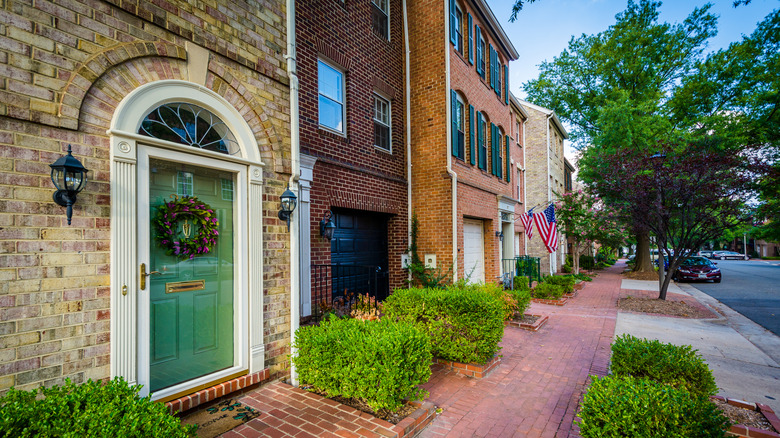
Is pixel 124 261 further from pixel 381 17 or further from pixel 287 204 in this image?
pixel 381 17

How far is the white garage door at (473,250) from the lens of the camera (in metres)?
10.5

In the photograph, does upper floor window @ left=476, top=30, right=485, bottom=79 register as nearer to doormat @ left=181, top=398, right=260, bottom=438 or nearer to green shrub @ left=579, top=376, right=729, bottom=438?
green shrub @ left=579, top=376, right=729, bottom=438

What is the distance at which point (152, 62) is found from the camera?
3.54 meters

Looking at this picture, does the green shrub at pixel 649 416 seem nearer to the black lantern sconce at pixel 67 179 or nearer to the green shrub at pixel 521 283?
the black lantern sconce at pixel 67 179

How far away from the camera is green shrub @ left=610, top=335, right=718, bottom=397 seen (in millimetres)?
3637

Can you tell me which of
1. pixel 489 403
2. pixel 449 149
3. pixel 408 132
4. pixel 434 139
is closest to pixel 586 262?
pixel 449 149

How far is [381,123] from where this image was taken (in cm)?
Result: 866

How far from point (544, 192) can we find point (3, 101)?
21.4m

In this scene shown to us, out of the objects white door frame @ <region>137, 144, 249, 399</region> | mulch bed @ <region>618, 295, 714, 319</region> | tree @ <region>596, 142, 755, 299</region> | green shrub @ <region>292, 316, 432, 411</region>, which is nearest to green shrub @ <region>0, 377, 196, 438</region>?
white door frame @ <region>137, 144, 249, 399</region>

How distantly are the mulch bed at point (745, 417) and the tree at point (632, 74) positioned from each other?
668 inches

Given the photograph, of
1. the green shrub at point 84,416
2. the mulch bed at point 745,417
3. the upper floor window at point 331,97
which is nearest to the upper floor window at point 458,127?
the upper floor window at point 331,97

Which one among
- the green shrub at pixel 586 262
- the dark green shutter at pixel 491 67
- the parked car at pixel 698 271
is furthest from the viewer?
the green shrub at pixel 586 262

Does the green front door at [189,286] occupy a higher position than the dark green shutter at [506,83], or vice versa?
the dark green shutter at [506,83]

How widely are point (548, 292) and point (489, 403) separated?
27.1 feet
